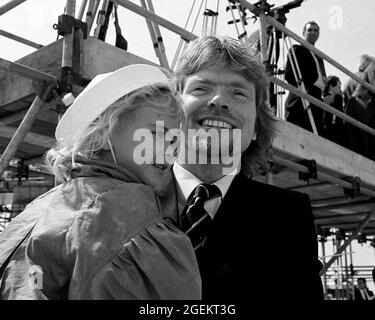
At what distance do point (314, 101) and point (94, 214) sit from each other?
12.0 feet

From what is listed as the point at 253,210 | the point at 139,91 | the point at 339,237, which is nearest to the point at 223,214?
the point at 253,210

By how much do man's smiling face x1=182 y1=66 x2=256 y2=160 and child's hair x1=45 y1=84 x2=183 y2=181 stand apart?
1.61 ft

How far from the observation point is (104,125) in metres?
1.32

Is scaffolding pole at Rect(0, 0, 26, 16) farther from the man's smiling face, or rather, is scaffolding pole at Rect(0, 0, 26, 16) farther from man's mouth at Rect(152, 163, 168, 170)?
man's mouth at Rect(152, 163, 168, 170)

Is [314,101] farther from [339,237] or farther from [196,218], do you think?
[339,237]

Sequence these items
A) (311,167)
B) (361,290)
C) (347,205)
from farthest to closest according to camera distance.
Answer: (361,290) < (347,205) < (311,167)

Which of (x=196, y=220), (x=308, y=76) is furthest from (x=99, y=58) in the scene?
(x=308, y=76)

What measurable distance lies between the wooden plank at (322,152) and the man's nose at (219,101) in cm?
206

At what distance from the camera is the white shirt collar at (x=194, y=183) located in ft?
5.77

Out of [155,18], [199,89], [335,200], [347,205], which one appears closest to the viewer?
[199,89]

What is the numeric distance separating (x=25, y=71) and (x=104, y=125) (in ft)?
4.73

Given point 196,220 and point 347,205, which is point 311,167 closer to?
point 347,205
